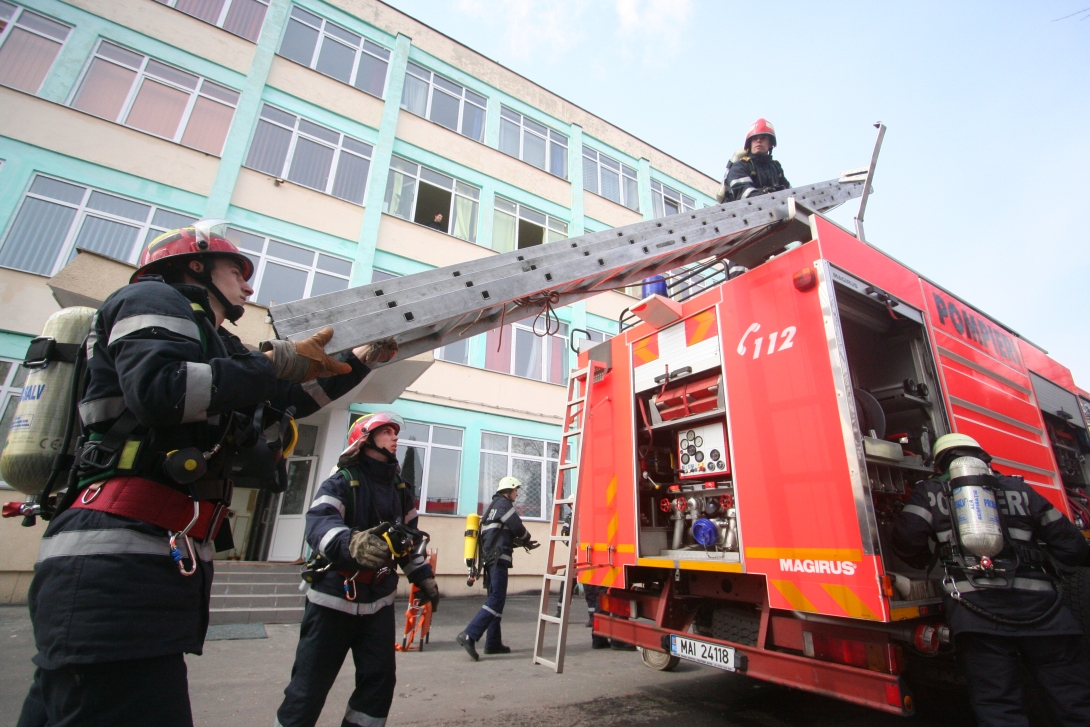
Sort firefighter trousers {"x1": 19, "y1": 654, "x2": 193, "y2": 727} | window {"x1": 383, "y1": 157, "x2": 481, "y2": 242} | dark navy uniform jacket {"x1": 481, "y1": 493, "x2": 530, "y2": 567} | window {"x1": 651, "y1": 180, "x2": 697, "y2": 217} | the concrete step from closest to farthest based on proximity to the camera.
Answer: firefighter trousers {"x1": 19, "y1": 654, "x2": 193, "y2": 727}, dark navy uniform jacket {"x1": 481, "y1": 493, "x2": 530, "y2": 567}, the concrete step, window {"x1": 383, "y1": 157, "x2": 481, "y2": 242}, window {"x1": 651, "y1": 180, "x2": 697, "y2": 217}

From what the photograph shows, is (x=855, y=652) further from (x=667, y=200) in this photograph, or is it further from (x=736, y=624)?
(x=667, y=200)

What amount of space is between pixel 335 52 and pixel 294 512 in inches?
438

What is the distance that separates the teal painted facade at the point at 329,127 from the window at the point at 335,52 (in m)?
0.18

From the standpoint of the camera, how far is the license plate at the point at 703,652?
3.09 m

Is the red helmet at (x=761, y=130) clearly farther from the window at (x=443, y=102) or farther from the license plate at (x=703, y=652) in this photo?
the window at (x=443, y=102)

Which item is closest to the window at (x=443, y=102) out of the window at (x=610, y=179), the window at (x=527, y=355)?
the window at (x=610, y=179)

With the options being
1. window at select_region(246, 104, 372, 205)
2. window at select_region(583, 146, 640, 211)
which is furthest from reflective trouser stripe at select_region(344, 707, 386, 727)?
window at select_region(583, 146, 640, 211)

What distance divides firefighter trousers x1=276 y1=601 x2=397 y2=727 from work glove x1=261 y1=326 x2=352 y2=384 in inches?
47.1

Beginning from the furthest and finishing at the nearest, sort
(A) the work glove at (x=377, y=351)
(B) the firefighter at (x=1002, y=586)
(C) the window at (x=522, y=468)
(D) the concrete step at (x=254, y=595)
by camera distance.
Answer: (C) the window at (x=522, y=468), (D) the concrete step at (x=254, y=595), (B) the firefighter at (x=1002, y=586), (A) the work glove at (x=377, y=351)

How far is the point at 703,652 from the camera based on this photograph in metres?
3.24

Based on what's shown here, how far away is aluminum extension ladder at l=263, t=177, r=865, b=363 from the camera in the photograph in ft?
7.88

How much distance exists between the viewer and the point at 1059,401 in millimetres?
5516

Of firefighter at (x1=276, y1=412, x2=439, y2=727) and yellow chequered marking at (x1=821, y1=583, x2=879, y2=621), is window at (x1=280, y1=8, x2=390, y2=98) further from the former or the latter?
yellow chequered marking at (x1=821, y1=583, x2=879, y2=621)

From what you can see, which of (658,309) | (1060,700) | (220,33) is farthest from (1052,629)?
(220,33)
